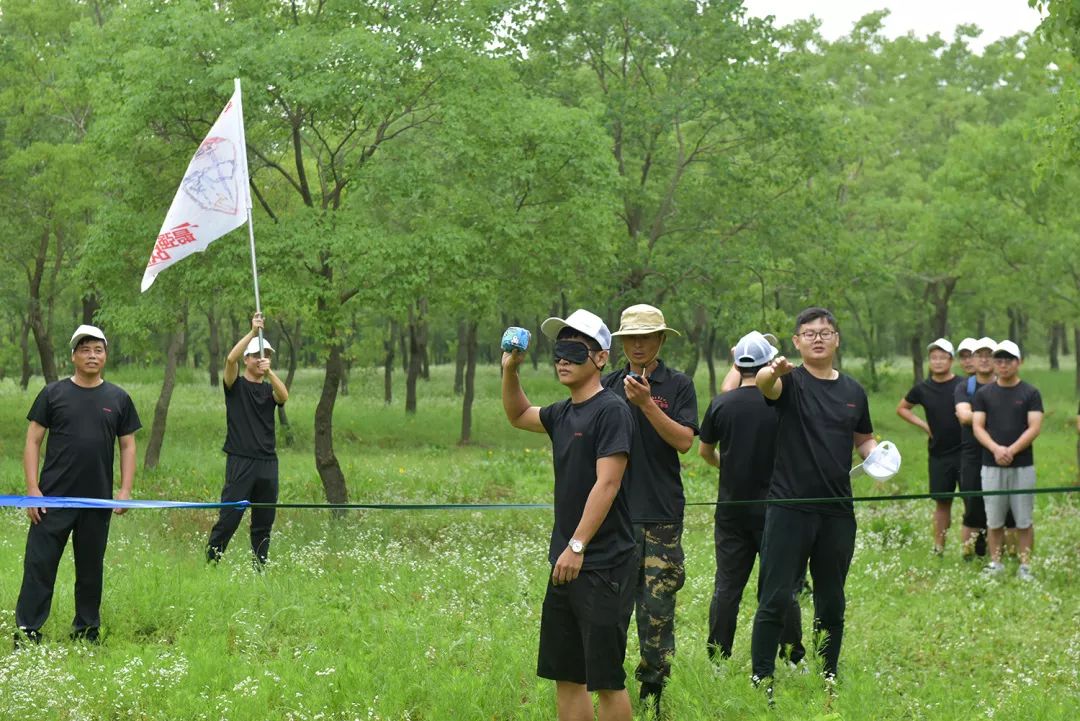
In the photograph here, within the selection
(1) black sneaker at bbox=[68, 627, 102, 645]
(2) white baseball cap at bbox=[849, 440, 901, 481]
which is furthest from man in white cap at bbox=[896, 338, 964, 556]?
(1) black sneaker at bbox=[68, 627, 102, 645]

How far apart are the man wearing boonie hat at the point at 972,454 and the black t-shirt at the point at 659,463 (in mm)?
5589

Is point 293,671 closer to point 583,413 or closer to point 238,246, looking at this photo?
point 583,413

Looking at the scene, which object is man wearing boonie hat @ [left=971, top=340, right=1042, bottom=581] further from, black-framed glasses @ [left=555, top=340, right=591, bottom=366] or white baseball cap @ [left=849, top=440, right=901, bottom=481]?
black-framed glasses @ [left=555, top=340, right=591, bottom=366]

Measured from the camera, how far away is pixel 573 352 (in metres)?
5.10

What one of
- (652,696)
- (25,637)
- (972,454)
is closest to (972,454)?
(972,454)

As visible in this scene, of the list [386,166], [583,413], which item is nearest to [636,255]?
[386,166]

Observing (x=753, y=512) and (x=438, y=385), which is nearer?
(x=753, y=512)

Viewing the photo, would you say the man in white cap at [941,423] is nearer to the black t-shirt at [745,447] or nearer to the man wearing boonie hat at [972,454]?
the man wearing boonie hat at [972,454]

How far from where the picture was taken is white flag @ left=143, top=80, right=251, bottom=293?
902 centimetres

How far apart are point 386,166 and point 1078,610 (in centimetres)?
890

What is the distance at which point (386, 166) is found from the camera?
47.0 feet

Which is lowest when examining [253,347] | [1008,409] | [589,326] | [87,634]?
[87,634]

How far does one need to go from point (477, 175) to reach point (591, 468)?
1123 cm

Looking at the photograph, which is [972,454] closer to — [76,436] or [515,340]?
[515,340]
